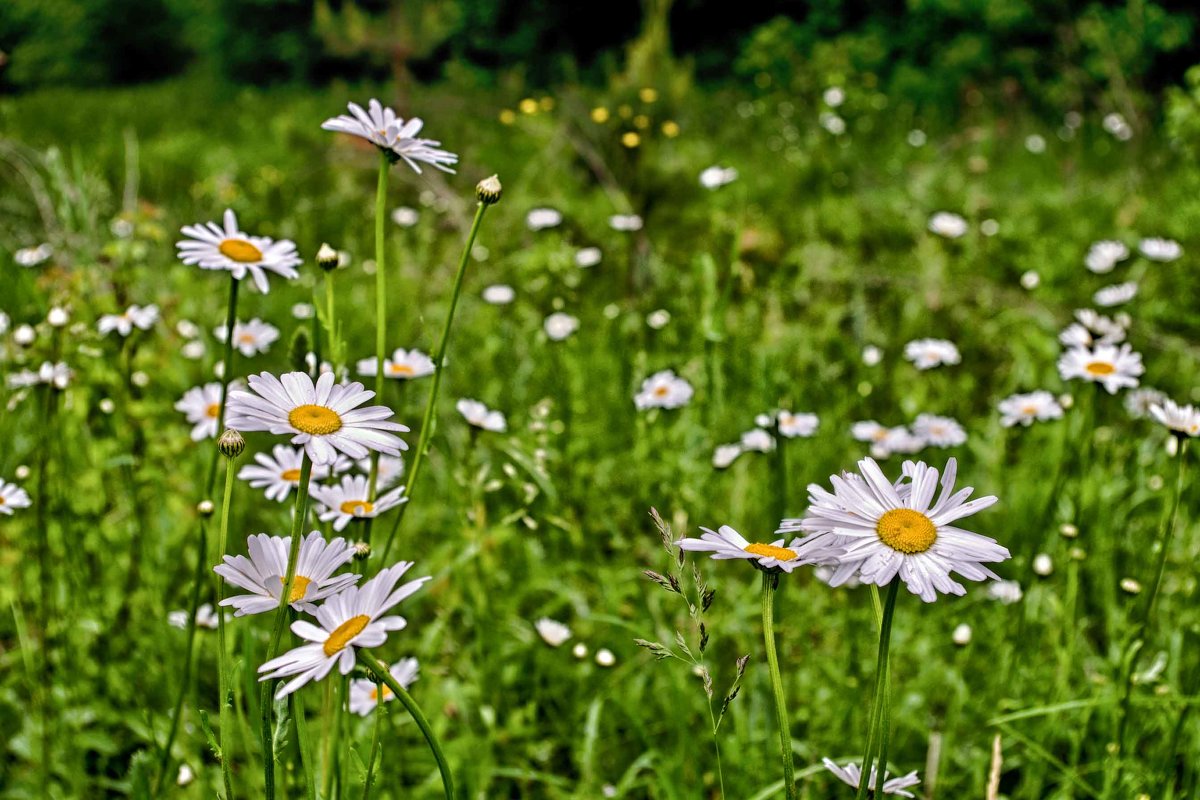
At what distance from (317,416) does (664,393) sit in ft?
4.35

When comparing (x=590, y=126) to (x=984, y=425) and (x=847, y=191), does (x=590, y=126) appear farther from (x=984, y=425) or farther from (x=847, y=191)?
(x=984, y=425)

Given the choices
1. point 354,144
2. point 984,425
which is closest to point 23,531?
point 984,425

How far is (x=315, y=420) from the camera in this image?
70 cm

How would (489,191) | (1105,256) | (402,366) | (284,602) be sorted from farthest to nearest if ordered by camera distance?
(1105,256)
(402,366)
(489,191)
(284,602)

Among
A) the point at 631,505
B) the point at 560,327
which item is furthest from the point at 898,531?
the point at 560,327

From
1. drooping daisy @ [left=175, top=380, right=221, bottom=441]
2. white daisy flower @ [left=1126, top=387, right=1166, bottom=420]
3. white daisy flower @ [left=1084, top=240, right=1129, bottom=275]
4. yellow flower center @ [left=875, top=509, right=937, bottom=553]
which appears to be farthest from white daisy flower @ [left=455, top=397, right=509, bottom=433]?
white daisy flower @ [left=1084, top=240, right=1129, bottom=275]

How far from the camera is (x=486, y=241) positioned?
389 centimetres

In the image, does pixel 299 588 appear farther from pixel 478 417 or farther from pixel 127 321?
pixel 127 321

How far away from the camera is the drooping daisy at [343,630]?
61 centimetres

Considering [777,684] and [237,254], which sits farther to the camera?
[237,254]

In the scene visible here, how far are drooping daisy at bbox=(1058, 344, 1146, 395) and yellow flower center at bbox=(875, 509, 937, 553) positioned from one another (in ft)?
3.15

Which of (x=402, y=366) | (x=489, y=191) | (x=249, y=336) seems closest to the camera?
(x=489, y=191)

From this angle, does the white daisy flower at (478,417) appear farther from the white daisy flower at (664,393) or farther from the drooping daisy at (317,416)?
the drooping daisy at (317,416)

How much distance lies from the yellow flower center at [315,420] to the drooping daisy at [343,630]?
117 millimetres
